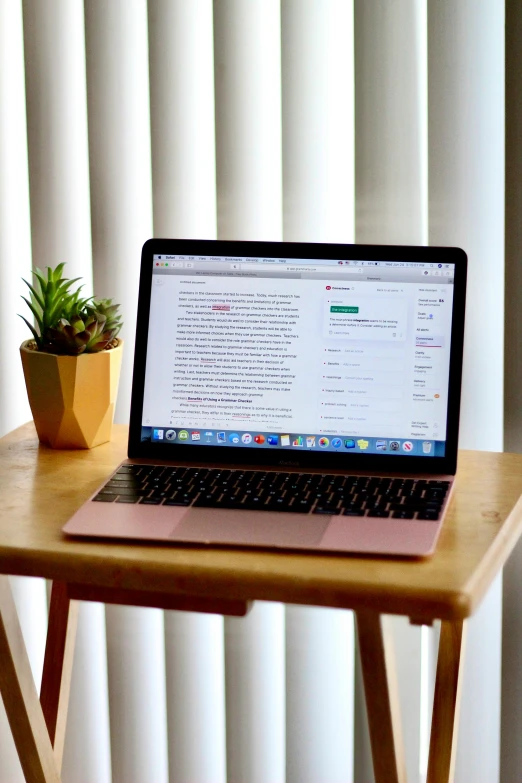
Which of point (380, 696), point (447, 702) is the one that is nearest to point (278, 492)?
point (380, 696)

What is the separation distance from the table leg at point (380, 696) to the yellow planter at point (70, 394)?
375 millimetres

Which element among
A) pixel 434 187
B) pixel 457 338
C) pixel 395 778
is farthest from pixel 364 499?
pixel 434 187

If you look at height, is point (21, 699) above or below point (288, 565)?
below

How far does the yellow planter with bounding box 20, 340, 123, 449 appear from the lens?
3.85ft

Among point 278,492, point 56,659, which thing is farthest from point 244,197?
point 56,659

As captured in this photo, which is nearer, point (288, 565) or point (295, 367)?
point (288, 565)

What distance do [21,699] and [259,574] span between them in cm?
33

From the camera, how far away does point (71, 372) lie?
118 centimetres

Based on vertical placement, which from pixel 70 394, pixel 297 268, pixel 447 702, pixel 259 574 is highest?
pixel 297 268

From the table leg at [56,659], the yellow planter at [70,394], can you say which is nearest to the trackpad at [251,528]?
the yellow planter at [70,394]

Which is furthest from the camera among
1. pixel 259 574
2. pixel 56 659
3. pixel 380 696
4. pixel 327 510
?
pixel 56 659

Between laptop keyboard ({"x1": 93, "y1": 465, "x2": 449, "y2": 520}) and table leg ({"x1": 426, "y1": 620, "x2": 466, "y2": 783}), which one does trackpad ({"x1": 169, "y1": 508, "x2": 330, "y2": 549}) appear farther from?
table leg ({"x1": 426, "y1": 620, "x2": 466, "y2": 783})

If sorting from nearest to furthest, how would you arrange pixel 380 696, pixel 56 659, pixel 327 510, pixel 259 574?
pixel 259 574 → pixel 327 510 → pixel 380 696 → pixel 56 659

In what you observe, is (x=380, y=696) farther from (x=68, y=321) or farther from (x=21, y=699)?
(x=68, y=321)
